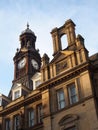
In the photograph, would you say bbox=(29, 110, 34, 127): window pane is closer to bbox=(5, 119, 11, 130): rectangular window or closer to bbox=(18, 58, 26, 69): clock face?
bbox=(5, 119, 11, 130): rectangular window

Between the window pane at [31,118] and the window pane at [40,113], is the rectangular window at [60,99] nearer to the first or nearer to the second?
the window pane at [40,113]

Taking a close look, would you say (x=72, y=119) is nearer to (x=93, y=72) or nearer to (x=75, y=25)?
(x=93, y=72)

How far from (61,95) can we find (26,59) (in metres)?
27.2

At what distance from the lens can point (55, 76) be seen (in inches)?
1581

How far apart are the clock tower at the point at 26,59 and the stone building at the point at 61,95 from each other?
12.8m

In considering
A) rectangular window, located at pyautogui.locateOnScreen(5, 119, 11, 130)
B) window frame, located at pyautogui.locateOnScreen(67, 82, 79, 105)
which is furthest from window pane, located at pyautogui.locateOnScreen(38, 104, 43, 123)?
window frame, located at pyautogui.locateOnScreen(67, 82, 79, 105)

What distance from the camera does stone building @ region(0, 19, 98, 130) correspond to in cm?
3538

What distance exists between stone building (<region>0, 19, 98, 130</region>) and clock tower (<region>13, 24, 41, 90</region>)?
12823mm

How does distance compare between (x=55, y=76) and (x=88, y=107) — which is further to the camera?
(x=55, y=76)

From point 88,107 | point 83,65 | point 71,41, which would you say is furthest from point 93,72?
point 71,41

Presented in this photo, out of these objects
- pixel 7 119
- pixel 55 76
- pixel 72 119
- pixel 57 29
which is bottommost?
pixel 72 119

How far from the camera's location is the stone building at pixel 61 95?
1393 inches

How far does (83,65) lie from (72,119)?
6.51 m

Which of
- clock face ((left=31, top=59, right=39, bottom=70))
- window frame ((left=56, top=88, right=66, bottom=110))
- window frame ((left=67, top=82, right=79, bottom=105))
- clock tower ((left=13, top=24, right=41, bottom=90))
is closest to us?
window frame ((left=67, top=82, right=79, bottom=105))
